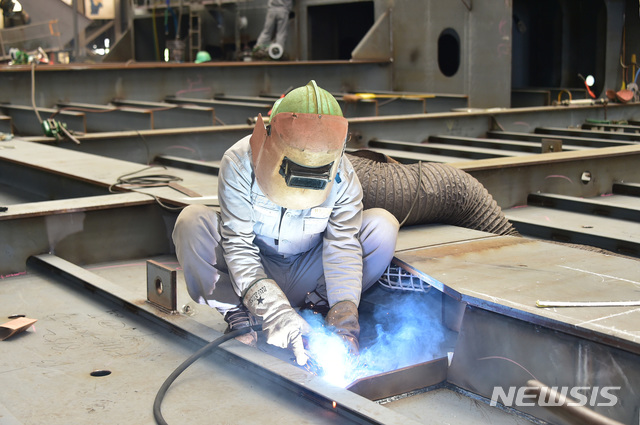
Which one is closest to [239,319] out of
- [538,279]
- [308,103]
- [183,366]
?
[183,366]

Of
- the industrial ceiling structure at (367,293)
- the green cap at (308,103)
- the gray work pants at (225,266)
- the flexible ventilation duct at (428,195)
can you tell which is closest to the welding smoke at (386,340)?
the industrial ceiling structure at (367,293)

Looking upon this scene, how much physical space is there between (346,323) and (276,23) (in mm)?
10970

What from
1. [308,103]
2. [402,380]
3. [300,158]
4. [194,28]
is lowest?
[402,380]

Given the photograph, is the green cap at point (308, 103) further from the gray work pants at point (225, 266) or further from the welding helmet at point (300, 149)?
the gray work pants at point (225, 266)

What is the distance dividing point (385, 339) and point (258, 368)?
35.0 inches

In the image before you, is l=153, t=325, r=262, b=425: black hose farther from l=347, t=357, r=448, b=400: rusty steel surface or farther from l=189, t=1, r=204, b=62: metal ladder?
l=189, t=1, r=204, b=62: metal ladder

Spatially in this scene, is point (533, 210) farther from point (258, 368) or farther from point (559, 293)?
point (258, 368)

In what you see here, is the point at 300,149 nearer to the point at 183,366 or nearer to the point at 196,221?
the point at 196,221

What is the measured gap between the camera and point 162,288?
9.23 feet

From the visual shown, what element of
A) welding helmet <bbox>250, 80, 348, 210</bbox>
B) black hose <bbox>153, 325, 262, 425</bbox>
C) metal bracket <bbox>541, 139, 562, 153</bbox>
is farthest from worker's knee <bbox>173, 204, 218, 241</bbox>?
metal bracket <bbox>541, 139, 562, 153</bbox>

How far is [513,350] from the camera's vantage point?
2373mm

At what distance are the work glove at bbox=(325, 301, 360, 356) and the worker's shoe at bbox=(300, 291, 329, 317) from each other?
11.9 inches

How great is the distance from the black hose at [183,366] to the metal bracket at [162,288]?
36 centimetres

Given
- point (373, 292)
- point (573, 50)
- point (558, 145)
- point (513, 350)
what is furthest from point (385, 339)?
point (573, 50)
